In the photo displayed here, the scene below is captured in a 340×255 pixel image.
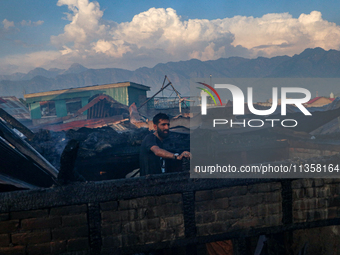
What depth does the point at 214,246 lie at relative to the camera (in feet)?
13.7

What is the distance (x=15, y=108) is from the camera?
66.7 feet

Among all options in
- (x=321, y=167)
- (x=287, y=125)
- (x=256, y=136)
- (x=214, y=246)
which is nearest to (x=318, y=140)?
(x=287, y=125)

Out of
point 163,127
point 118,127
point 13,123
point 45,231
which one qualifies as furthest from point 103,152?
point 118,127

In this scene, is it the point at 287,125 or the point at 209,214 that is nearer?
the point at 209,214

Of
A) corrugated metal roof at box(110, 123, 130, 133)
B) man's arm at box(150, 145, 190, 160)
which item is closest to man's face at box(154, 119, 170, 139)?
man's arm at box(150, 145, 190, 160)

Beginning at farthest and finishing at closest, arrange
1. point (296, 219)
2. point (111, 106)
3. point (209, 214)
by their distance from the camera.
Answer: point (111, 106) < point (296, 219) < point (209, 214)

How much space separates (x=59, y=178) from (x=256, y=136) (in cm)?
778

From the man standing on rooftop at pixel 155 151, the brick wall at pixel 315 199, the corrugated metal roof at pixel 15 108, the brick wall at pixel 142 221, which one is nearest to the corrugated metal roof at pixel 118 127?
the man standing on rooftop at pixel 155 151

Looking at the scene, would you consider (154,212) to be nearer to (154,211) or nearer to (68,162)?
(154,211)

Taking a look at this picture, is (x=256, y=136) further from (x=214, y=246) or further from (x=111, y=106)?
(x=111, y=106)

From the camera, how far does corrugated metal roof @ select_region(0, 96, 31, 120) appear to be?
19.5m

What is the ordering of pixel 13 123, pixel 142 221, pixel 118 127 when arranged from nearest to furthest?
1. pixel 142 221
2. pixel 13 123
3. pixel 118 127

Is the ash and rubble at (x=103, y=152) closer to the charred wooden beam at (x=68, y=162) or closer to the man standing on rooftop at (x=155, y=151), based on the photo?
the man standing on rooftop at (x=155, y=151)

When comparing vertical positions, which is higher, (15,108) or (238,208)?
(15,108)
